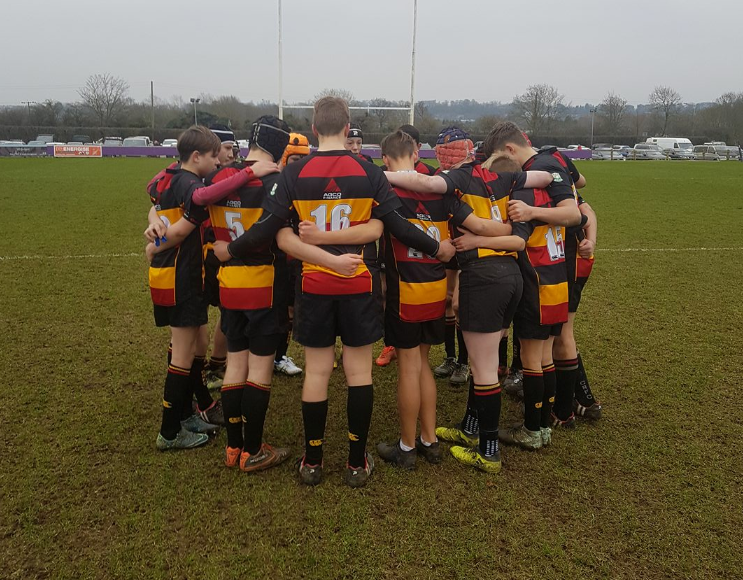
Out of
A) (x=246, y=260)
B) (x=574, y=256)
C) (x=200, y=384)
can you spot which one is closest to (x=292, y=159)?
(x=246, y=260)

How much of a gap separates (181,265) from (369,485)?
6.36 feet

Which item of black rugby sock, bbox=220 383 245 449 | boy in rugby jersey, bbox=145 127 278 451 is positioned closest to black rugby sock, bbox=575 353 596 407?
black rugby sock, bbox=220 383 245 449

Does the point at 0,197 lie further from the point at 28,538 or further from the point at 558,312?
the point at 558,312

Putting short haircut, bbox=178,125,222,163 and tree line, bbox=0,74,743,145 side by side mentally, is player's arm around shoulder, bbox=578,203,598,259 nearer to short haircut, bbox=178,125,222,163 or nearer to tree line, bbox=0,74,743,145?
short haircut, bbox=178,125,222,163

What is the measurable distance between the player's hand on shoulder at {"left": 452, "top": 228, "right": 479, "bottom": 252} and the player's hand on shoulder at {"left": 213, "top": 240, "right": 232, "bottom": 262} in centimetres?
144

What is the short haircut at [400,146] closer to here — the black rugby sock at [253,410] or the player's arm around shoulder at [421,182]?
the player's arm around shoulder at [421,182]

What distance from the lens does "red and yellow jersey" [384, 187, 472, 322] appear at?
3.45 metres

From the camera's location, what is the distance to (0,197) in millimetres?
16594

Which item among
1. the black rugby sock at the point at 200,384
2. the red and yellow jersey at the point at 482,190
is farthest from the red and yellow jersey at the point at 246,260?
the red and yellow jersey at the point at 482,190

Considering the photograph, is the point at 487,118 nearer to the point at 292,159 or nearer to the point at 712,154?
the point at 712,154

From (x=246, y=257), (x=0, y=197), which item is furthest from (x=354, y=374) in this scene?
(x=0, y=197)

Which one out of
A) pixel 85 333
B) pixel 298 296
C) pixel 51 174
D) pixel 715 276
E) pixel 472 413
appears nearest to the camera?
pixel 298 296

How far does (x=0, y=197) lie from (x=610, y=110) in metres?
70.7

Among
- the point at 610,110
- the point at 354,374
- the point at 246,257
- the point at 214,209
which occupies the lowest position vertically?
the point at 354,374
